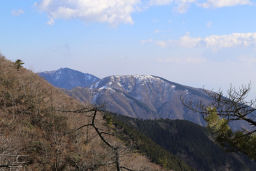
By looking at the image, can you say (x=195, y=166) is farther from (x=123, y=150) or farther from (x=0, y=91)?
(x=123, y=150)

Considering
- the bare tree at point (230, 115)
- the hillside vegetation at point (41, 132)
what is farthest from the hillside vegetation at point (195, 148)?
the bare tree at point (230, 115)

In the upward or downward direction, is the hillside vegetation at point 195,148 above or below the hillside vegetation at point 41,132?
below

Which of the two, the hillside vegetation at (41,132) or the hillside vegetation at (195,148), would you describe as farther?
the hillside vegetation at (195,148)

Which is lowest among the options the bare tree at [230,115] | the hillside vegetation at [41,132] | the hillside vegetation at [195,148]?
the hillside vegetation at [195,148]

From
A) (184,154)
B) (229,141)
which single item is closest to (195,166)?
(184,154)

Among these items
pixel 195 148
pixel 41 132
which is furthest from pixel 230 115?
pixel 195 148

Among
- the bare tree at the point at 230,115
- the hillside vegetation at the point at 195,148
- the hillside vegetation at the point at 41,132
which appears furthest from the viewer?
the hillside vegetation at the point at 195,148

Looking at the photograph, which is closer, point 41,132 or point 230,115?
point 230,115

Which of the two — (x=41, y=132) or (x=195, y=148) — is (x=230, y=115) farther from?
(x=195, y=148)

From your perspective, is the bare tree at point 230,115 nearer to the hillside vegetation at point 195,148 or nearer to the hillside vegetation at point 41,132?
the hillside vegetation at point 41,132

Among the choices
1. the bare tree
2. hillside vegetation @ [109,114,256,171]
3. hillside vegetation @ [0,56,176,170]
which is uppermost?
the bare tree

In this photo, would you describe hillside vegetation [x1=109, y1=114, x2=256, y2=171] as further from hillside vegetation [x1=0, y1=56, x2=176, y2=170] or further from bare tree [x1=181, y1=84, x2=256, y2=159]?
bare tree [x1=181, y1=84, x2=256, y2=159]

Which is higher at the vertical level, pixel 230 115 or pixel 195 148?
pixel 230 115

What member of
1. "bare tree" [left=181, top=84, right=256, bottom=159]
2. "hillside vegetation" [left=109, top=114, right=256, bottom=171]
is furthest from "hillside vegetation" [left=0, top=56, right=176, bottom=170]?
"hillside vegetation" [left=109, top=114, right=256, bottom=171]
